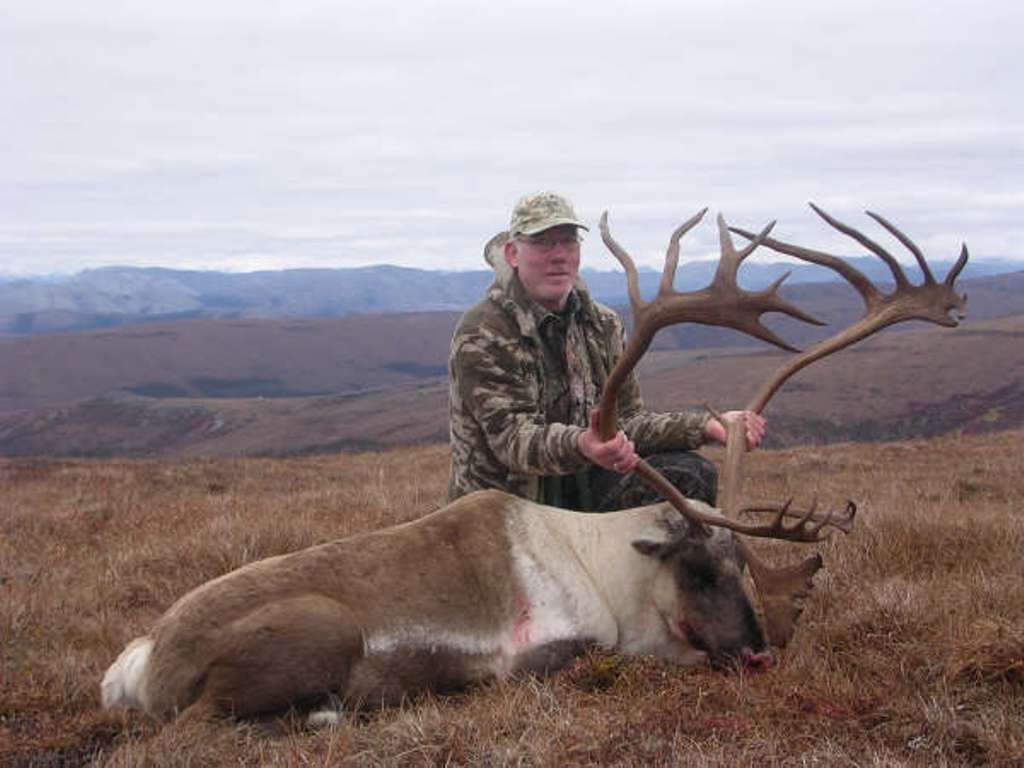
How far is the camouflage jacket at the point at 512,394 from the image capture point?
585 cm

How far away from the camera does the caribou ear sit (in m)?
5.25

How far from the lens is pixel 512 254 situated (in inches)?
246

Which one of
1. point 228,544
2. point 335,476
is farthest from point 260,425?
point 228,544

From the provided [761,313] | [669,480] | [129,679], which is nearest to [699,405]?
[669,480]

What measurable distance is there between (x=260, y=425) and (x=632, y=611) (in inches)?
3530

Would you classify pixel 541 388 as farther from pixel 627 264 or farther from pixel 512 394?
pixel 627 264

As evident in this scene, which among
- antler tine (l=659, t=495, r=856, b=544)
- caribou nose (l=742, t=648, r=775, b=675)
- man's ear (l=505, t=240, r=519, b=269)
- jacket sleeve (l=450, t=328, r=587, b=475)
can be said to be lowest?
caribou nose (l=742, t=648, r=775, b=675)

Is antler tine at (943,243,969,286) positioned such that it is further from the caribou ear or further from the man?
the caribou ear

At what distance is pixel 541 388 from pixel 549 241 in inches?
30.9

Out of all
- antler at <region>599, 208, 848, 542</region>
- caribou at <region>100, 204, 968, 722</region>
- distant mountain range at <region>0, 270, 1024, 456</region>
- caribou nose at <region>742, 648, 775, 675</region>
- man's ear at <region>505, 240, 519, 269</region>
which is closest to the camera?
caribou at <region>100, 204, 968, 722</region>

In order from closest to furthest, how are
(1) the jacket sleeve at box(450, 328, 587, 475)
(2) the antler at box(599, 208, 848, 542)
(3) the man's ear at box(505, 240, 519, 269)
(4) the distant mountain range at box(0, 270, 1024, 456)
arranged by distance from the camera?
(2) the antler at box(599, 208, 848, 542), (1) the jacket sleeve at box(450, 328, 587, 475), (3) the man's ear at box(505, 240, 519, 269), (4) the distant mountain range at box(0, 270, 1024, 456)

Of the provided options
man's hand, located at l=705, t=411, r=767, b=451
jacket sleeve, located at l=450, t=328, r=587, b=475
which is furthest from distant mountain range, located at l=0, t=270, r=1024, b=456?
jacket sleeve, located at l=450, t=328, r=587, b=475

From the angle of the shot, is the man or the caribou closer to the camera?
the caribou

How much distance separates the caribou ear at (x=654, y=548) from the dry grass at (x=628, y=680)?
0.54 metres
